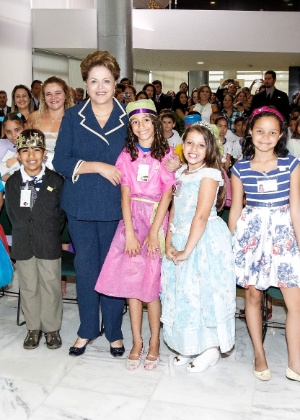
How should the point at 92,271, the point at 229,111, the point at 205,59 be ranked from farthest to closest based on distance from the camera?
the point at 205,59 < the point at 229,111 < the point at 92,271

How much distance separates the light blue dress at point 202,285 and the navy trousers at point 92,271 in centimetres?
42

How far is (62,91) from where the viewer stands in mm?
4020

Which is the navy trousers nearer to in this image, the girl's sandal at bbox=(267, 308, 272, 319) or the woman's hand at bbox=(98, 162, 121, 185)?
the woman's hand at bbox=(98, 162, 121, 185)

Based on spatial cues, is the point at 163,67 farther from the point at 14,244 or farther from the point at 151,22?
the point at 14,244

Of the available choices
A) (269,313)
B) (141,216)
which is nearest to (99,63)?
(141,216)

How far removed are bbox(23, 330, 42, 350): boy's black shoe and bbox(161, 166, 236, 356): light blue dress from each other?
0.98 m

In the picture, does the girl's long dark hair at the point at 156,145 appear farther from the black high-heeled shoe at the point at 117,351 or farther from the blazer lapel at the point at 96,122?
the black high-heeled shoe at the point at 117,351

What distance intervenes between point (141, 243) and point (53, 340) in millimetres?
935

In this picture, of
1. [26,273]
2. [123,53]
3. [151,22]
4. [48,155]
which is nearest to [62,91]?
[48,155]

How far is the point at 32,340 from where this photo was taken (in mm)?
3537

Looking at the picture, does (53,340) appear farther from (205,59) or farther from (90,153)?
(205,59)

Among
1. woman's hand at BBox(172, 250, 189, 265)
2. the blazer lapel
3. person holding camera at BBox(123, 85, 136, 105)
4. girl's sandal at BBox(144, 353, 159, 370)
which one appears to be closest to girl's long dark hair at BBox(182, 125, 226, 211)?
the blazer lapel

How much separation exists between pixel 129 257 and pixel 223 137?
391 cm

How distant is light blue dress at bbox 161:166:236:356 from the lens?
3.07m
